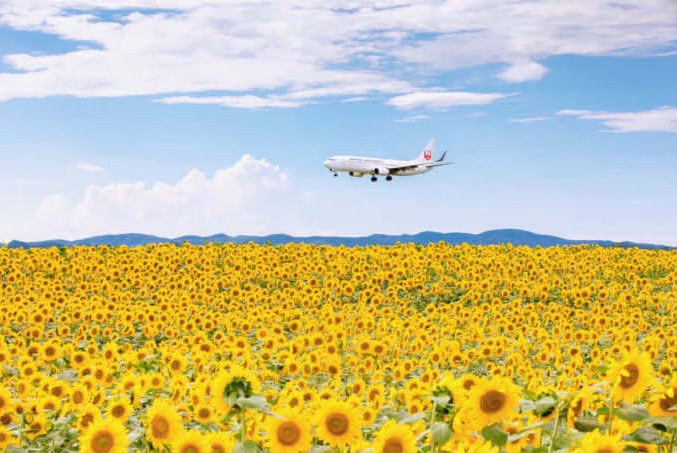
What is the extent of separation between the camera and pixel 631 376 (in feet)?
11.8

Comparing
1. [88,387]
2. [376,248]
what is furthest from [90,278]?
[88,387]

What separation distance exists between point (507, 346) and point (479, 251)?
12478 millimetres

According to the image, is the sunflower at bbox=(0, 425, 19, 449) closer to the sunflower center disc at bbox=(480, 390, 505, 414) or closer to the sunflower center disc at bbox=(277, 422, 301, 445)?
the sunflower center disc at bbox=(277, 422, 301, 445)

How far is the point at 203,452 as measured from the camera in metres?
3.94

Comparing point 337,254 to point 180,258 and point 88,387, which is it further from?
point 88,387

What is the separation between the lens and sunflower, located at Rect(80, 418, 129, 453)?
457cm

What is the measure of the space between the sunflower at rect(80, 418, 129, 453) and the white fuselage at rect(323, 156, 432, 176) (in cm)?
7243

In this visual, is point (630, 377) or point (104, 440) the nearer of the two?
point (630, 377)

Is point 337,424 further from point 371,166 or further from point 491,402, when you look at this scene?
point 371,166

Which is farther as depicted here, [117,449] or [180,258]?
[180,258]

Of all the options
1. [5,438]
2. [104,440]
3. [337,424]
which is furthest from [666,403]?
[5,438]

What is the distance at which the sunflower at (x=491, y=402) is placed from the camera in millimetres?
3652

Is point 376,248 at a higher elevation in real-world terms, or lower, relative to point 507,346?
higher

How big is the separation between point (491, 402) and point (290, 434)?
0.96 metres
